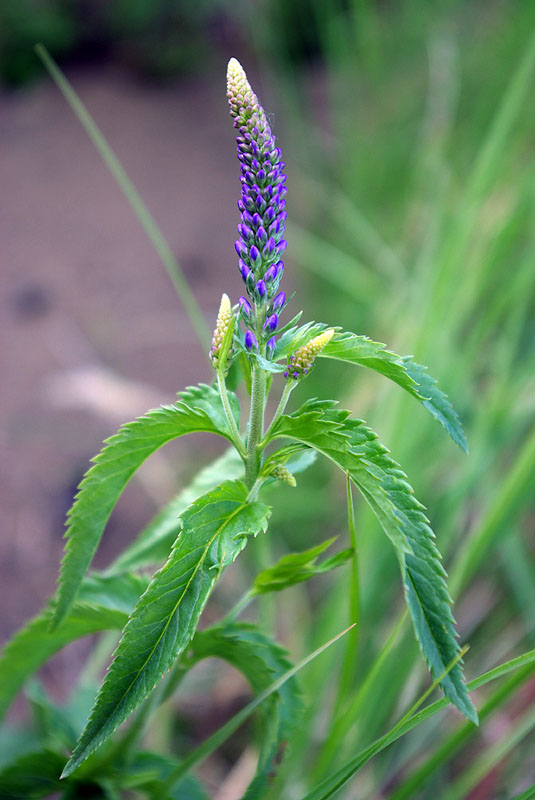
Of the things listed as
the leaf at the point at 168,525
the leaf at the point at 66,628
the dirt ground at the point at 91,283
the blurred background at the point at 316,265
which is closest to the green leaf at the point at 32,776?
the leaf at the point at 66,628

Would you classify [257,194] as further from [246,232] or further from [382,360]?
[382,360]

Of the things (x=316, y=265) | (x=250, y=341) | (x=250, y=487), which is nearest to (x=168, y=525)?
(x=250, y=487)

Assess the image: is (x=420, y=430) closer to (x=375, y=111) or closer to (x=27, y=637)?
(x=27, y=637)

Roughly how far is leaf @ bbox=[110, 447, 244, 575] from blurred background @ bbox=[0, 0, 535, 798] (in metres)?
0.35

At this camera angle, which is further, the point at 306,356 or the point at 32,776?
the point at 32,776

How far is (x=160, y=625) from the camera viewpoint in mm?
479

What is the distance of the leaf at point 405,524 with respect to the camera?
479 mm

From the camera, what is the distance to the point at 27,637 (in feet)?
2.09

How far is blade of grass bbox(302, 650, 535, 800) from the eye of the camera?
1.76 feet

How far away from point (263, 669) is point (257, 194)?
390 millimetres

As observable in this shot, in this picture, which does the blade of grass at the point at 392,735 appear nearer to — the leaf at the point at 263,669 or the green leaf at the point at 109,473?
the leaf at the point at 263,669

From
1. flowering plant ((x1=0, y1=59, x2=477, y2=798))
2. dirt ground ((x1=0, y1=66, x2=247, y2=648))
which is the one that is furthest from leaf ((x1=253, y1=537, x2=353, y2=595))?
dirt ground ((x1=0, y1=66, x2=247, y2=648))

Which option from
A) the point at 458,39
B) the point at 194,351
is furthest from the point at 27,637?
the point at 458,39

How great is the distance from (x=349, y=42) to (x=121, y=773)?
9.07ft
